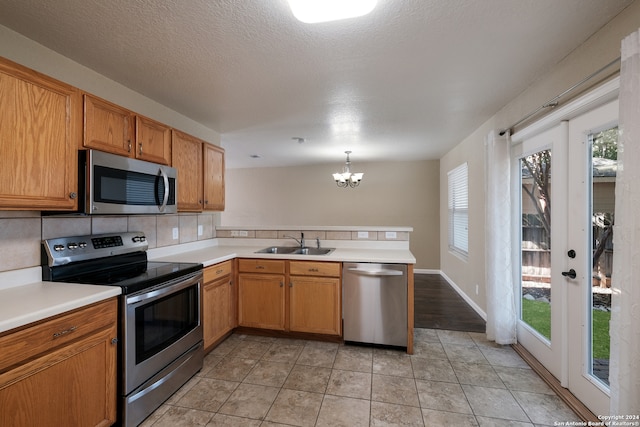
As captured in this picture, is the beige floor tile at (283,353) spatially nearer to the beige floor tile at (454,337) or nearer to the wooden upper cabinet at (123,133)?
the beige floor tile at (454,337)

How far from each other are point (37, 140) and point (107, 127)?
450mm

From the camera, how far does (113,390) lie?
5.29ft

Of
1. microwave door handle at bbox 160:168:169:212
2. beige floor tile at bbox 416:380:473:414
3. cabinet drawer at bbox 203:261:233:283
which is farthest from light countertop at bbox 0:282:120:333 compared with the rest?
beige floor tile at bbox 416:380:473:414

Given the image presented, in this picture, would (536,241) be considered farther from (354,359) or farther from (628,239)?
(354,359)

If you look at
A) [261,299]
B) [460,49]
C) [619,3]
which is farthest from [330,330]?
[619,3]

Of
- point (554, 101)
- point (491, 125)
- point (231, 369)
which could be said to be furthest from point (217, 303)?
point (491, 125)

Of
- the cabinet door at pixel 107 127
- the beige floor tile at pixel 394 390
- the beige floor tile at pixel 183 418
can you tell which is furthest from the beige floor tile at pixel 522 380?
the cabinet door at pixel 107 127

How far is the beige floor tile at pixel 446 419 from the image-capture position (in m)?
1.73

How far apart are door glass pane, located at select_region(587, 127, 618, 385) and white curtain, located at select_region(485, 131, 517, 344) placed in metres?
0.80

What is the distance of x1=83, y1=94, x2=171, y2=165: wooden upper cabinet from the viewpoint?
1.80 meters

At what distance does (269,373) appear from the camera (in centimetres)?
228

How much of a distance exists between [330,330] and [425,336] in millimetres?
1025

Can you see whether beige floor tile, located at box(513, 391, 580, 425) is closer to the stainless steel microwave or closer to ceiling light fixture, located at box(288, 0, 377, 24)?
ceiling light fixture, located at box(288, 0, 377, 24)

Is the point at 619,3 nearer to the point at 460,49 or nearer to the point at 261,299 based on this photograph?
the point at 460,49
